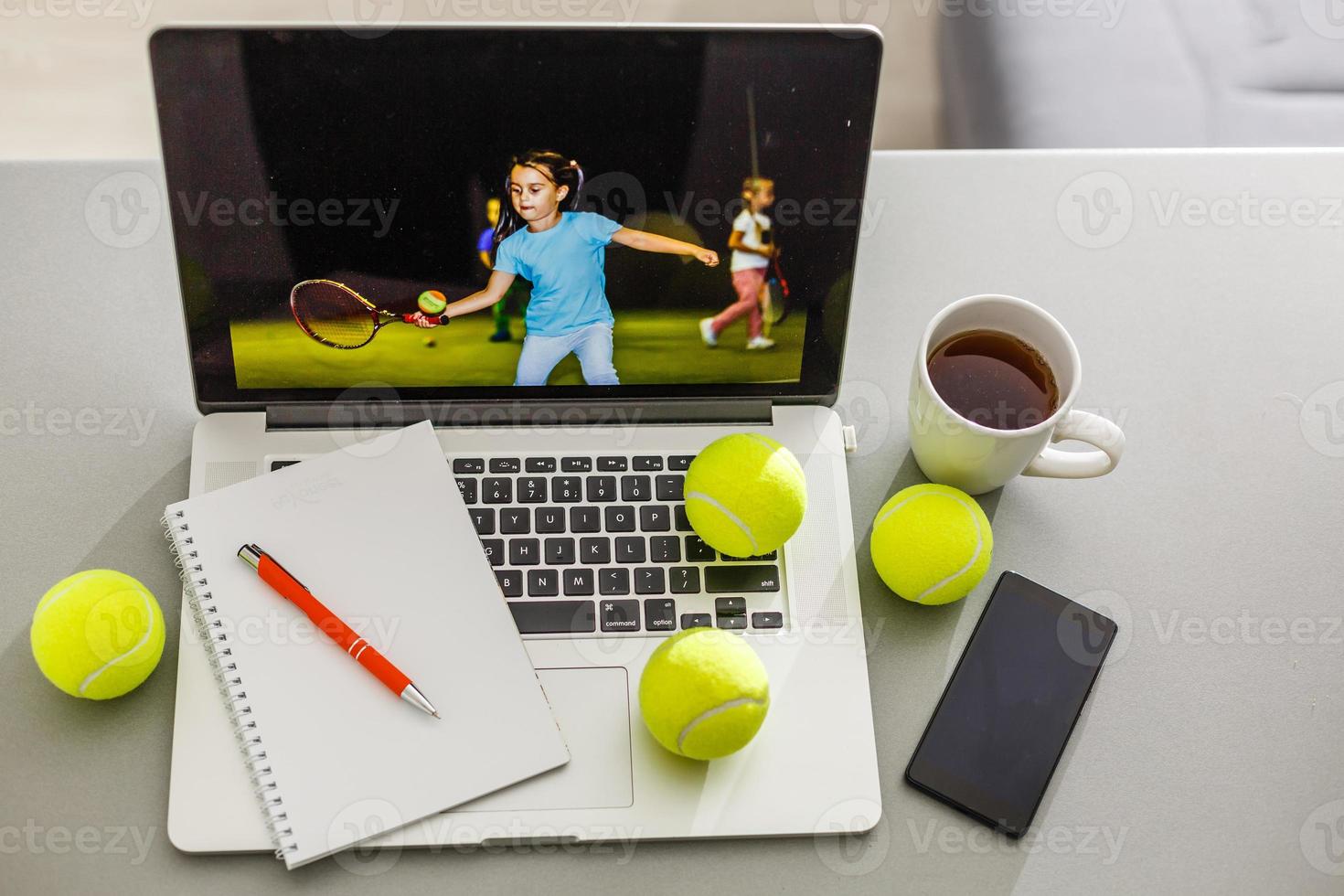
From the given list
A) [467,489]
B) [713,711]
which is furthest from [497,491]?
[713,711]

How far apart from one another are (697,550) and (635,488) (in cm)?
6

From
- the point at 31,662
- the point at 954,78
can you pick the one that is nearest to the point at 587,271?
the point at 31,662

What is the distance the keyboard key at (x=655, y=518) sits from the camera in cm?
76

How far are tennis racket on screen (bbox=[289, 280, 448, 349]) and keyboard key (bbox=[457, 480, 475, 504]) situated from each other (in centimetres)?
11

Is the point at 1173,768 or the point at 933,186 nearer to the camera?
the point at 1173,768

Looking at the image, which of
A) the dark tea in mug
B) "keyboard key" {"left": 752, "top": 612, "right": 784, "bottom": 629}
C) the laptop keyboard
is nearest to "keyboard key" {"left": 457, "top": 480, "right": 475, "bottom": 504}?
the laptop keyboard

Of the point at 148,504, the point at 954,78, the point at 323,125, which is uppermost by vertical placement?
the point at 323,125

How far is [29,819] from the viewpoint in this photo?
0.69 m

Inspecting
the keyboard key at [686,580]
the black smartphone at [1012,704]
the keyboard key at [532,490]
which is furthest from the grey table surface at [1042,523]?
the keyboard key at [532,490]

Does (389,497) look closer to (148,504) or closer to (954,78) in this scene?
(148,504)

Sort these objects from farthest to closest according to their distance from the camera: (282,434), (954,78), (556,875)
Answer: (954,78) < (282,434) < (556,875)

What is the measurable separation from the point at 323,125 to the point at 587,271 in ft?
0.60

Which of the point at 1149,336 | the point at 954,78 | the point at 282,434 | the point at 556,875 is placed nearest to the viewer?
the point at 556,875

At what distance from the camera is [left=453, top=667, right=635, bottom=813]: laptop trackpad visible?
690 mm
